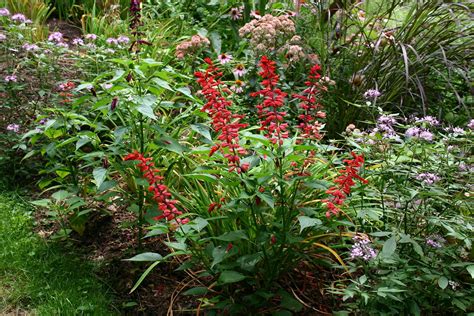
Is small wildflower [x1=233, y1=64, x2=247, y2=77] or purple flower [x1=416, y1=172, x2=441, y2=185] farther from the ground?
purple flower [x1=416, y1=172, x2=441, y2=185]

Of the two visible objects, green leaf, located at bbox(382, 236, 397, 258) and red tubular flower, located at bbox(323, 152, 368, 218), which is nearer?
green leaf, located at bbox(382, 236, 397, 258)

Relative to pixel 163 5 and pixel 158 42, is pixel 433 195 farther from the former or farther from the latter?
pixel 163 5

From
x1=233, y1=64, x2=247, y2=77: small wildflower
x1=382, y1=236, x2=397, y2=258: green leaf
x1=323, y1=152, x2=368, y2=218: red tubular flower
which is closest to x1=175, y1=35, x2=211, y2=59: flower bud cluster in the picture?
x1=233, y1=64, x2=247, y2=77: small wildflower

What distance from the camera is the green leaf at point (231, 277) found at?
2.48 metres

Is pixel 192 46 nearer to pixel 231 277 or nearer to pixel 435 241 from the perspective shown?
pixel 231 277

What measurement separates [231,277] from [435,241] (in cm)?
91

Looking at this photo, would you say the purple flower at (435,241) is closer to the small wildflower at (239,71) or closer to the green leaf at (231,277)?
the green leaf at (231,277)

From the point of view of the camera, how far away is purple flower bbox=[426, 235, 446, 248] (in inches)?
99.0

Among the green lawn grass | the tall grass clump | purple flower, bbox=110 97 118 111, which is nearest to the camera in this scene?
purple flower, bbox=110 97 118 111

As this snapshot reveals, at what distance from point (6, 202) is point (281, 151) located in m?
2.15

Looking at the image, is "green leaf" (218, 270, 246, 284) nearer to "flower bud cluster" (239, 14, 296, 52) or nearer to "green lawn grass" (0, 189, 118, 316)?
"green lawn grass" (0, 189, 118, 316)

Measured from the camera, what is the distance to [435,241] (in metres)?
2.57

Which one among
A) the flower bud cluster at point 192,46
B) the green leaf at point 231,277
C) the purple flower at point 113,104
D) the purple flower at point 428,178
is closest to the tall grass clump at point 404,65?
the flower bud cluster at point 192,46

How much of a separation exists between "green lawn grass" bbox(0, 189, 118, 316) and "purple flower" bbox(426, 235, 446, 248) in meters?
1.55
